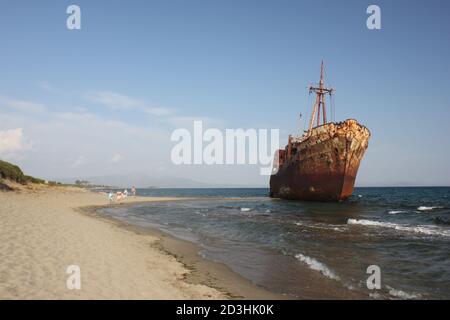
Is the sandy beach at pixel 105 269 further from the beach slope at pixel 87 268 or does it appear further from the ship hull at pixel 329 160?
the ship hull at pixel 329 160

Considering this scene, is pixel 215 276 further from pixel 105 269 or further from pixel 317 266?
pixel 317 266

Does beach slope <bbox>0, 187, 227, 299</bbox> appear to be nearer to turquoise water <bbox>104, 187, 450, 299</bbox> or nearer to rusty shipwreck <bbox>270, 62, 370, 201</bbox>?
turquoise water <bbox>104, 187, 450, 299</bbox>

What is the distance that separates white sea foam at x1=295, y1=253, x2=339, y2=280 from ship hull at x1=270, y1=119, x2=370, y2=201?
1039 inches

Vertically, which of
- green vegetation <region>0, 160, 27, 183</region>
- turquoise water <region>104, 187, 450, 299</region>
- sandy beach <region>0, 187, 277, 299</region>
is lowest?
turquoise water <region>104, 187, 450, 299</region>

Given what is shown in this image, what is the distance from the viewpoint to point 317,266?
33.8 ft

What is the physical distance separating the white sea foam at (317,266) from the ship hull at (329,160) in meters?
26.4

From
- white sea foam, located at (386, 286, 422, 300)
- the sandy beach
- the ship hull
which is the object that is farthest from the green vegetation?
white sea foam, located at (386, 286, 422, 300)

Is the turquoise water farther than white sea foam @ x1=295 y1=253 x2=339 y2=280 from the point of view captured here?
No

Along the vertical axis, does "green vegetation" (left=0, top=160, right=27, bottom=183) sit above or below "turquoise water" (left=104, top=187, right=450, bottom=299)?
above

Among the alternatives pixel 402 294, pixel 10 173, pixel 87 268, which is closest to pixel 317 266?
pixel 402 294

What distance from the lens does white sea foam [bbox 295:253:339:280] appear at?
30.8ft
